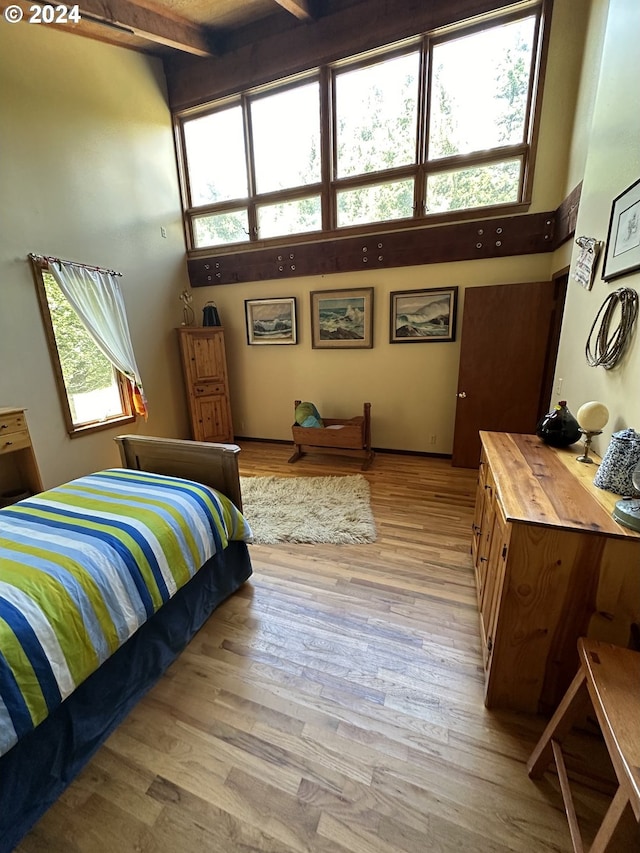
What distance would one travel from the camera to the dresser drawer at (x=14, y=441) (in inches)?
105

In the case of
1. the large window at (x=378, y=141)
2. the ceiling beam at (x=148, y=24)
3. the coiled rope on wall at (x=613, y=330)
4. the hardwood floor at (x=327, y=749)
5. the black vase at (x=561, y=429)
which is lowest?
the hardwood floor at (x=327, y=749)

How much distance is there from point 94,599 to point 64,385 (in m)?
2.78

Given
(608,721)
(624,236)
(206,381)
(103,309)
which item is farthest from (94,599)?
(206,381)

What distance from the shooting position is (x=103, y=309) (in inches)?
138

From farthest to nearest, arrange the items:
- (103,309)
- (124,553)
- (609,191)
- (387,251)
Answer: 1. (387,251)
2. (103,309)
3. (609,191)
4. (124,553)

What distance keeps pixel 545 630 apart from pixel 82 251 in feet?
14.9

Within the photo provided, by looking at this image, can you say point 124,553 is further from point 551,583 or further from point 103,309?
point 103,309

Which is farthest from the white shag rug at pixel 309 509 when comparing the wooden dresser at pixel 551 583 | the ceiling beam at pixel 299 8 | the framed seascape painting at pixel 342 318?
the ceiling beam at pixel 299 8

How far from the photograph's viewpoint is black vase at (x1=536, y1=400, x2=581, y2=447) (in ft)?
5.94

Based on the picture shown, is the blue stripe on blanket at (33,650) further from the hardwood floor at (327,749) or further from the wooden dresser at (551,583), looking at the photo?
the wooden dresser at (551,583)

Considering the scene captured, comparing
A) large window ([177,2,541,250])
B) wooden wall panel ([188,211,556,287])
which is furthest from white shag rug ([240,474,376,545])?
large window ([177,2,541,250])

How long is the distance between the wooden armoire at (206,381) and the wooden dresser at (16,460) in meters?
1.72

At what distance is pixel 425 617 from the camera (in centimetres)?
184

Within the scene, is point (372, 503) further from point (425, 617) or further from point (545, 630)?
point (545, 630)
